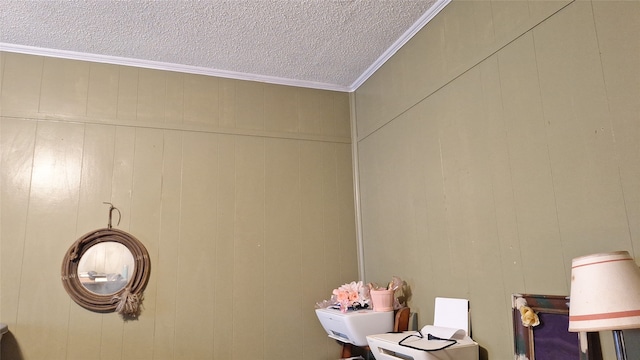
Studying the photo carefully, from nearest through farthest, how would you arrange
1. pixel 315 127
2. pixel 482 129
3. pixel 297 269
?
pixel 482 129 < pixel 297 269 < pixel 315 127

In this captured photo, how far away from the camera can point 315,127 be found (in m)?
3.20

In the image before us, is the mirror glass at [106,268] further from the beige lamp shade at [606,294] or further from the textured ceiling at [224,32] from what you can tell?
the beige lamp shade at [606,294]


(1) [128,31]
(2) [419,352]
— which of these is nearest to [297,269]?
(2) [419,352]

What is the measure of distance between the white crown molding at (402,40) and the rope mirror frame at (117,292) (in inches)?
71.0

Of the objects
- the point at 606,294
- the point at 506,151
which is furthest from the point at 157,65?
the point at 606,294

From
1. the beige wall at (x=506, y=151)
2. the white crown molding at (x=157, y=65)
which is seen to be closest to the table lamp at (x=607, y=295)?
the beige wall at (x=506, y=151)

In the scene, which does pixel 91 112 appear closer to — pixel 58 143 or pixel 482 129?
pixel 58 143

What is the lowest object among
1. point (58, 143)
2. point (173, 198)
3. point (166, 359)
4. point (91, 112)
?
point (166, 359)

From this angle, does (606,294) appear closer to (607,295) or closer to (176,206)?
(607,295)

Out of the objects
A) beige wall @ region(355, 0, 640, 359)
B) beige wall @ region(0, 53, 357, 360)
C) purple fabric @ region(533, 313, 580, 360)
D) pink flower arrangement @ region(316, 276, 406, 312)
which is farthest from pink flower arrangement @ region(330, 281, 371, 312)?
purple fabric @ region(533, 313, 580, 360)

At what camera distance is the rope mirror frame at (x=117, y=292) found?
2.49m

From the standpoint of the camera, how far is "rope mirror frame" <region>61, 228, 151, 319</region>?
2488 mm

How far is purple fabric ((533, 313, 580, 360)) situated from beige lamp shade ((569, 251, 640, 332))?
33cm

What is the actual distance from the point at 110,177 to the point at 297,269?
4.21ft
